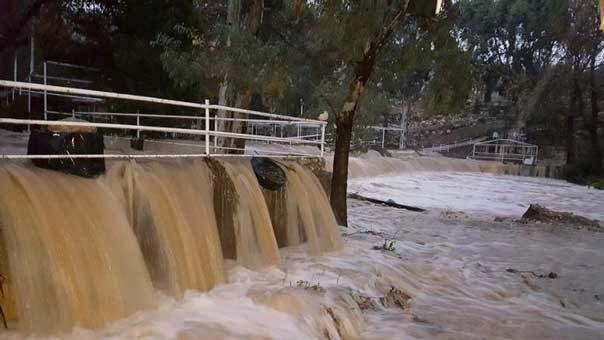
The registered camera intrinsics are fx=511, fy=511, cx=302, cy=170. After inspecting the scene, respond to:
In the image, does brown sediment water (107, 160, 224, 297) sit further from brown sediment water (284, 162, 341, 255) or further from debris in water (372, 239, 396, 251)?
debris in water (372, 239, 396, 251)

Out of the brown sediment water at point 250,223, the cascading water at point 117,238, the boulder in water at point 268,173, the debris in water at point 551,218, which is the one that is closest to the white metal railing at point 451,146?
the debris in water at point 551,218

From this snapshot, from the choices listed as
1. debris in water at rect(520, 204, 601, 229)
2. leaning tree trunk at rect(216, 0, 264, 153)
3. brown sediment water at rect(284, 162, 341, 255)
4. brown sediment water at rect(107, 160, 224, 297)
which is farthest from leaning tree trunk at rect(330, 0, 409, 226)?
debris in water at rect(520, 204, 601, 229)

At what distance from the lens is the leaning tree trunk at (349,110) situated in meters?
8.41

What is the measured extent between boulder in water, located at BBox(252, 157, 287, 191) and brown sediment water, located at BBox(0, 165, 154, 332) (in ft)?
8.30

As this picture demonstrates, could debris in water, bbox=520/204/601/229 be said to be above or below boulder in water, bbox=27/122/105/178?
below

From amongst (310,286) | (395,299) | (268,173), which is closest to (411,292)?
(395,299)

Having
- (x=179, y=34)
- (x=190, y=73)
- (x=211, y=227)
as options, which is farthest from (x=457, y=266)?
(x=179, y=34)

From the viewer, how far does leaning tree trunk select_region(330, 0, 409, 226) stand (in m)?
8.41

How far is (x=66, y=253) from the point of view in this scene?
3.95m

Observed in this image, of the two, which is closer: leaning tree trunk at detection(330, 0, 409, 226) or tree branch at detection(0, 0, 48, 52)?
leaning tree trunk at detection(330, 0, 409, 226)

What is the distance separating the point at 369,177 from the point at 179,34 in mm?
12320

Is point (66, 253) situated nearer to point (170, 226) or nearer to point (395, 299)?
point (170, 226)

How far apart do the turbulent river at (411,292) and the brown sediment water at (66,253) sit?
17 centimetres

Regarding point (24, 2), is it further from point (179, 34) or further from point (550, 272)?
point (550, 272)
